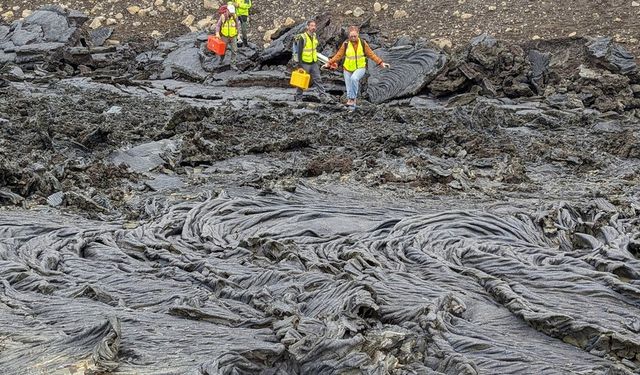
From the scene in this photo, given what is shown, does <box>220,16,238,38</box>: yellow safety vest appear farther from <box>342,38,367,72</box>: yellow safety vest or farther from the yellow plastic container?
<box>342,38,367,72</box>: yellow safety vest

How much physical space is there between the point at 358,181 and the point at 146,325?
13.2ft

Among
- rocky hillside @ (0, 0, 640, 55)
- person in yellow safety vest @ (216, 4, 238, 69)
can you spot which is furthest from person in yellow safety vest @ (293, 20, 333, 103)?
rocky hillside @ (0, 0, 640, 55)

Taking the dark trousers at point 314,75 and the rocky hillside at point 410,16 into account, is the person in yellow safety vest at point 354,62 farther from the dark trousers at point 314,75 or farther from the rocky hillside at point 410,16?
the rocky hillside at point 410,16

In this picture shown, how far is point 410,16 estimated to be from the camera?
2038cm

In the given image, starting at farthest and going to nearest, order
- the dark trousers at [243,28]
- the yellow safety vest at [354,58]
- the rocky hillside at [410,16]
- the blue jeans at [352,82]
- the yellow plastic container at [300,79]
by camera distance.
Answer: the rocky hillside at [410,16], the dark trousers at [243,28], the yellow plastic container at [300,79], the yellow safety vest at [354,58], the blue jeans at [352,82]

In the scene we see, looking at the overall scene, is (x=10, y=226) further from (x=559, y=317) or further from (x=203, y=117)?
(x=203, y=117)

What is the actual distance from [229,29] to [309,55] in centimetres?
303

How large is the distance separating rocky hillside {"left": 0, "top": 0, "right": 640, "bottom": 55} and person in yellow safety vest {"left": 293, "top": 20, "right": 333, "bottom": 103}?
4.15 m

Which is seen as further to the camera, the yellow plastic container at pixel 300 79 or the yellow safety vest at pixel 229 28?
the yellow safety vest at pixel 229 28

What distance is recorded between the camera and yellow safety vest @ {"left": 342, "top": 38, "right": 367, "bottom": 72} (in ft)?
41.5

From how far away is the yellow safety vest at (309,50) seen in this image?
13.7m

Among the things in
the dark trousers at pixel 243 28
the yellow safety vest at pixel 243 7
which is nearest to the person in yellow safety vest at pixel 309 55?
the dark trousers at pixel 243 28

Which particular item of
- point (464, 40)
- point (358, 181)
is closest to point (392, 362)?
point (358, 181)

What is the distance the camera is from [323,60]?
1447 cm
